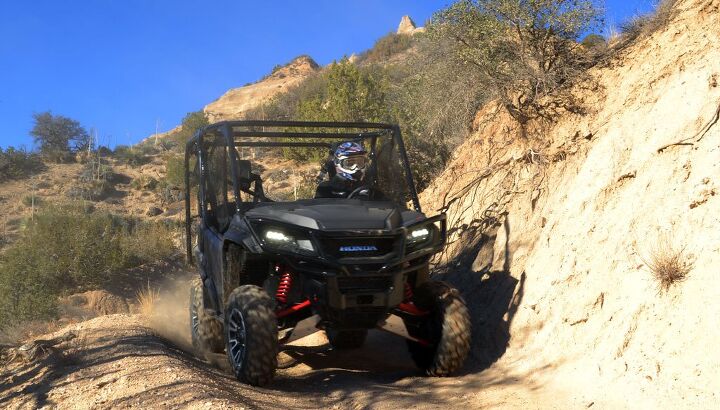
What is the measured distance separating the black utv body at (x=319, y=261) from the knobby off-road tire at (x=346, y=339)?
1.13 metres

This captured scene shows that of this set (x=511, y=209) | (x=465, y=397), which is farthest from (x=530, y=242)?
(x=465, y=397)

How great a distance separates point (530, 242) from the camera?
23.5 ft

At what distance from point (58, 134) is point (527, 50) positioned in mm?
44803

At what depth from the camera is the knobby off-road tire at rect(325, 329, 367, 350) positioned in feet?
24.0

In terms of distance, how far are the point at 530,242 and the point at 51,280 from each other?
11881 millimetres

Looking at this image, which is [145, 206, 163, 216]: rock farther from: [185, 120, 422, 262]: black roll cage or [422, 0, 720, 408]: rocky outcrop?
[185, 120, 422, 262]: black roll cage

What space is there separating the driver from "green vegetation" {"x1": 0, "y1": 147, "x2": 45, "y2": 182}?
3674 centimetres

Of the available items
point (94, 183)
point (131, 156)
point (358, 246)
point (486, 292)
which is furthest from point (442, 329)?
point (131, 156)

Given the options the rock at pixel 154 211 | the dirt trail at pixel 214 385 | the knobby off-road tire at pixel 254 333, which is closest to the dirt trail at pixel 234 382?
the dirt trail at pixel 214 385

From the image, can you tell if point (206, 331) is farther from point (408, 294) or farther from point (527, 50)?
point (527, 50)

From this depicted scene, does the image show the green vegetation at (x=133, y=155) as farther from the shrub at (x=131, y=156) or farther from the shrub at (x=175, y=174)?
the shrub at (x=175, y=174)

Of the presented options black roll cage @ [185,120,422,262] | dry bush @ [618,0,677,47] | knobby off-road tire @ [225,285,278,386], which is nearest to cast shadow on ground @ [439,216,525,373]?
black roll cage @ [185,120,422,262]

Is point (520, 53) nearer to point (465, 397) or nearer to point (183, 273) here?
point (465, 397)

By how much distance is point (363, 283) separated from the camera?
5.27 m
